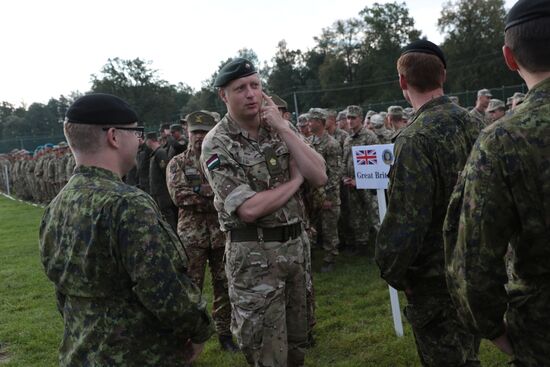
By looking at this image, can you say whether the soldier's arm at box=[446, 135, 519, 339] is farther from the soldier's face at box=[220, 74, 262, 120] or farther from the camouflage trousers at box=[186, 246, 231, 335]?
the camouflage trousers at box=[186, 246, 231, 335]

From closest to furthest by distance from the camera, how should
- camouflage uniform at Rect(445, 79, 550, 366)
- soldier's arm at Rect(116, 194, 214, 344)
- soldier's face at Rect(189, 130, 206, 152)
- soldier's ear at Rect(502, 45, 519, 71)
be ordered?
camouflage uniform at Rect(445, 79, 550, 366)
soldier's ear at Rect(502, 45, 519, 71)
soldier's arm at Rect(116, 194, 214, 344)
soldier's face at Rect(189, 130, 206, 152)

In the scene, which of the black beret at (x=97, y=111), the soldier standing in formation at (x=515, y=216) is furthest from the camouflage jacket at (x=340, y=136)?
the soldier standing in formation at (x=515, y=216)

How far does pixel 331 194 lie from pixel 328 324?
9.86 feet

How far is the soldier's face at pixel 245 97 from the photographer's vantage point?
3.27 meters

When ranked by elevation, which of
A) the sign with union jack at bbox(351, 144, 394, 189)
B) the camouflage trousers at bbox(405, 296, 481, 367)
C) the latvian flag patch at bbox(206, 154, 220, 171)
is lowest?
the camouflage trousers at bbox(405, 296, 481, 367)

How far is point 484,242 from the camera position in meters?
1.74

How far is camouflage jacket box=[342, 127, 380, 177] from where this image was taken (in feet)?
28.6

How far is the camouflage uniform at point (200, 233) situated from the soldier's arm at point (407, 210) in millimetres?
2799

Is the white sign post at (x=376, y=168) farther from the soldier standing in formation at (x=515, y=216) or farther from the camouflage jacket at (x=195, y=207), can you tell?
the soldier standing in formation at (x=515, y=216)

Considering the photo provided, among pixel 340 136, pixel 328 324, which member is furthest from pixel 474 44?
pixel 328 324

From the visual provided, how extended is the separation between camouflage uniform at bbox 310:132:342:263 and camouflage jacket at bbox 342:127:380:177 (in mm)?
478

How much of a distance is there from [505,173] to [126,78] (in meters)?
76.8

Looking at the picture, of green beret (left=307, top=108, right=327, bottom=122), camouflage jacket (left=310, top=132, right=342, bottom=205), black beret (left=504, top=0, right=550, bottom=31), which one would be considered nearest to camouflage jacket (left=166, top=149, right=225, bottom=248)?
camouflage jacket (left=310, top=132, right=342, bottom=205)

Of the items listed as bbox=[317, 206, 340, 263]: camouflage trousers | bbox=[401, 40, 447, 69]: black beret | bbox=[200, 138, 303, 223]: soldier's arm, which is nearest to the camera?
bbox=[401, 40, 447, 69]: black beret
